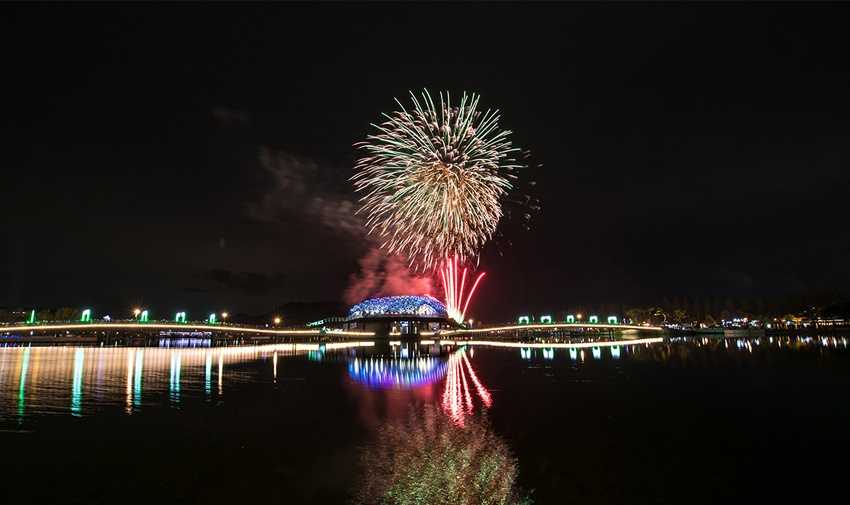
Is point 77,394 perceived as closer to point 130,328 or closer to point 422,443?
point 422,443

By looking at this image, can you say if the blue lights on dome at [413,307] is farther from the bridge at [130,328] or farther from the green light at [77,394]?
the green light at [77,394]

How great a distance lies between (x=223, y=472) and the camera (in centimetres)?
1254

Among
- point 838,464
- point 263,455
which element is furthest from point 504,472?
point 838,464

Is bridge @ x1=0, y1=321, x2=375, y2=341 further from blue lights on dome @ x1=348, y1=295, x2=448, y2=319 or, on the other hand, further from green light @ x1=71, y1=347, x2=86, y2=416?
green light @ x1=71, y1=347, x2=86, y2=416

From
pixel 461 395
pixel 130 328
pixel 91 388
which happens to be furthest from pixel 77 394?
pixel 130 328

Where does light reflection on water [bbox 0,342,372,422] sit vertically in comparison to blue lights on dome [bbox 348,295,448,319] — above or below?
below

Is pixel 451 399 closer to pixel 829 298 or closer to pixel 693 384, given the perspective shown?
pixel 693 384

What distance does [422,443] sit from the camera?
15.3 m

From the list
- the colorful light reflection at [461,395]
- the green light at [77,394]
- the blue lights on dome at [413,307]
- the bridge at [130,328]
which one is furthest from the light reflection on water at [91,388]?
the blue lights on dome at [413,307]

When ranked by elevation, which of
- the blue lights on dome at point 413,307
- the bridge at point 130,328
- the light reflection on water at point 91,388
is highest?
the blue lights on dome at point 413,307

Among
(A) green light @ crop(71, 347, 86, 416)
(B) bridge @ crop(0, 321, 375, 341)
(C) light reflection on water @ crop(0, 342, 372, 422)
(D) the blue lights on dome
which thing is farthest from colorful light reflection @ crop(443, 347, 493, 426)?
(D) the blue lights on dome

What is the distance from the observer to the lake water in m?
11.2

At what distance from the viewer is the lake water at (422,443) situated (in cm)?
1124

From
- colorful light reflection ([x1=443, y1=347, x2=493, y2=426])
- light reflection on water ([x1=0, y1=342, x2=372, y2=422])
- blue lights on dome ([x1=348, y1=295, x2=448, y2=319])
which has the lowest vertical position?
colorful light reflection ([x1=443, y1=347, x2=493, y2=426])
